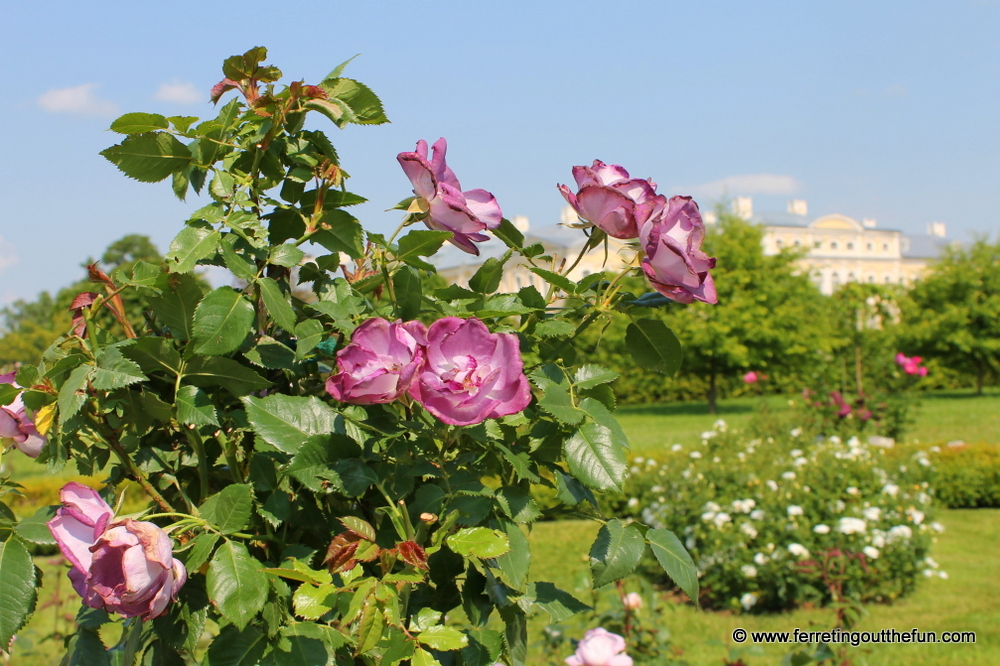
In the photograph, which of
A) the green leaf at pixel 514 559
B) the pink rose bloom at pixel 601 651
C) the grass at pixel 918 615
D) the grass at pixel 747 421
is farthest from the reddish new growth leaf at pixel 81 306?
the grass at pixel 747 421

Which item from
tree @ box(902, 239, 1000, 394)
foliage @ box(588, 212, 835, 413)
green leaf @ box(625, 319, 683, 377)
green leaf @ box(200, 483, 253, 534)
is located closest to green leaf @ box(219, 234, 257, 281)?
green leaf @ box(200, 483, 253, 534)

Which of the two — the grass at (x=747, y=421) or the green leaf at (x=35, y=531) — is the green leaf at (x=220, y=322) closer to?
the green leaf at (x=35, y=531)

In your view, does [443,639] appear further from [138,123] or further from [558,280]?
[138,123]

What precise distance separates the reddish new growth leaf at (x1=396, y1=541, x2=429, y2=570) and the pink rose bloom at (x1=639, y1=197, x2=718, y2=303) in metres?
0.39

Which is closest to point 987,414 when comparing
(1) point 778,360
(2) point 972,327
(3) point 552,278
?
(1) point 778,360

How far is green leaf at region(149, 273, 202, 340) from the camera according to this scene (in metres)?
0.92

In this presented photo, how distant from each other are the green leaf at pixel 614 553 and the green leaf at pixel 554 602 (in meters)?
0.15

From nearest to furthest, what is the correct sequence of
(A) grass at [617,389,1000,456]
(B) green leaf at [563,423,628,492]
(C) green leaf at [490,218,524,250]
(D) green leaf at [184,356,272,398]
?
1. (B) green leaf at [563,423,628,492]
2. (D) green leaf at [184,356,272,398]
3. (C) green leaf at [490,218,524,250]
4. (A) grass at [617,389,1000,456]

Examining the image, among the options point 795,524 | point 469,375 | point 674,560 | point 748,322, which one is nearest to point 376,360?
point 469,375

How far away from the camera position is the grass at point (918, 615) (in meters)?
4.17

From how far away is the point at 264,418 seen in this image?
86 centimetres

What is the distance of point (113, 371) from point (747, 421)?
10528 millimetres

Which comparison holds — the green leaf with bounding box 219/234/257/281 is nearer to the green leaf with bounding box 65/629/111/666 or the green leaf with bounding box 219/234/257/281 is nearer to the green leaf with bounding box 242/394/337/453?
the green leaf with bounding box 242/394/337/453

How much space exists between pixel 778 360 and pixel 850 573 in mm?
19343
